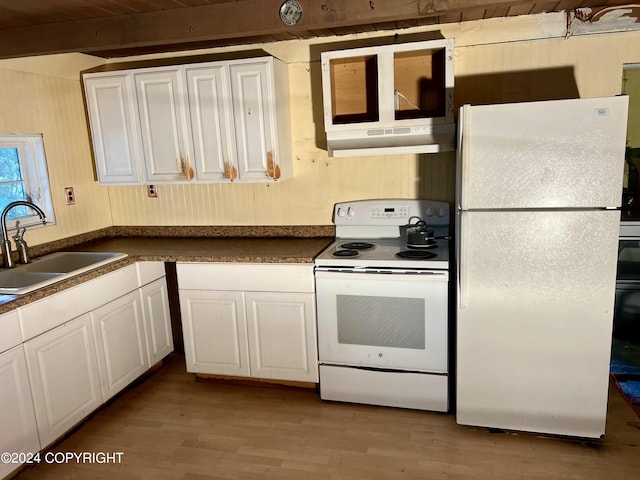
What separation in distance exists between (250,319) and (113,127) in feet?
5.20

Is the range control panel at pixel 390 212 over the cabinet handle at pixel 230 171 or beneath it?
beneath

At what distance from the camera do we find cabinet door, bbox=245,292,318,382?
2.79 meters

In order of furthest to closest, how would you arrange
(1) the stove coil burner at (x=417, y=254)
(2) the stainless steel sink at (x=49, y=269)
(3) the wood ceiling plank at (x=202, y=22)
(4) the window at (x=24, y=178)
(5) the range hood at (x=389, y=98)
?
(4) the window at (x=24, y=178)
(5) the range hood at (x=389, y=98)
(1) the stove coil burner at (x=417, y=254)
(2) the stainless steel sink at (x=49, y=269)
(3) the wood ceiling plank at (x=202, y=22)

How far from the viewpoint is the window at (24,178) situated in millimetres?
2898

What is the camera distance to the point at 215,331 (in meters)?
2.97

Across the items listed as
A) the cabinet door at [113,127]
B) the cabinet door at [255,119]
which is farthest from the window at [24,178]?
the cabinet door at [255,119]

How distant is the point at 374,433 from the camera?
8.30ft

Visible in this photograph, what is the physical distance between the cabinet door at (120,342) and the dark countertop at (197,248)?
24 cm

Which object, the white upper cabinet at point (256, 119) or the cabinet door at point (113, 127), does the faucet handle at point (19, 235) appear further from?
the white upper cabinet at point (256, 119)

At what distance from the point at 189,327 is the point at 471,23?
2.52 m

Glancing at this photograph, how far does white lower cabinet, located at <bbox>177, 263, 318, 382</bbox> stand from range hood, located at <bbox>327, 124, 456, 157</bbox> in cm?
76

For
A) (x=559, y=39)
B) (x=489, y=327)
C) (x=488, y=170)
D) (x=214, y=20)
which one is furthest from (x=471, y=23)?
(x=489, y=327)

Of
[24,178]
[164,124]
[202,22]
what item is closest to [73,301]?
[24,178]

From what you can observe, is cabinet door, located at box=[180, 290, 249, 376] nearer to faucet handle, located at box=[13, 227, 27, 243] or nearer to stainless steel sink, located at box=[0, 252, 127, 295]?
stainless steel sink, located at box=[0, 252, 127, 295]
